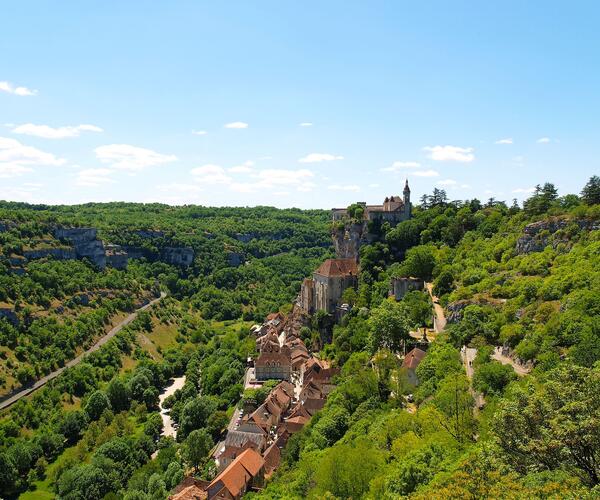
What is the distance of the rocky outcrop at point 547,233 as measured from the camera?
5528 cm

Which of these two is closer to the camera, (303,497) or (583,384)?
(583,384)

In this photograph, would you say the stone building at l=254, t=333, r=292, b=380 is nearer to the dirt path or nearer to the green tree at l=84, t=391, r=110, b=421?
the dirt path

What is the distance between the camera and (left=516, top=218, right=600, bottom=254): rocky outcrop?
55.3m

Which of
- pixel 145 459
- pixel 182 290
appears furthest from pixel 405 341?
pixel 182 290

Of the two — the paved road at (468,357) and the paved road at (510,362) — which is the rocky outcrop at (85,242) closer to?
the paved road at (468,357)

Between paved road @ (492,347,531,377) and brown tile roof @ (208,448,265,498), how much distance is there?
21677 mm

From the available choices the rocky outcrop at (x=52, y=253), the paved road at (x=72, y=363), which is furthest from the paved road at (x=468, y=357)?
the rocky outcrop at (x=52, y=253)

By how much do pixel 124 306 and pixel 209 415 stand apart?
2421 inches

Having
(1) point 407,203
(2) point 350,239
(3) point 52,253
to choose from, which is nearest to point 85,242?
(3) point 52,253

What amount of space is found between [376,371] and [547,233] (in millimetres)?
27067

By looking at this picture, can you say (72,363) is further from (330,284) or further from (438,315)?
(438,315)

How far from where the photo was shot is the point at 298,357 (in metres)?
69.2

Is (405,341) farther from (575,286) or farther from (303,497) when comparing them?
(303,497)

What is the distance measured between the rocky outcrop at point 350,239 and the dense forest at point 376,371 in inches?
99.8
